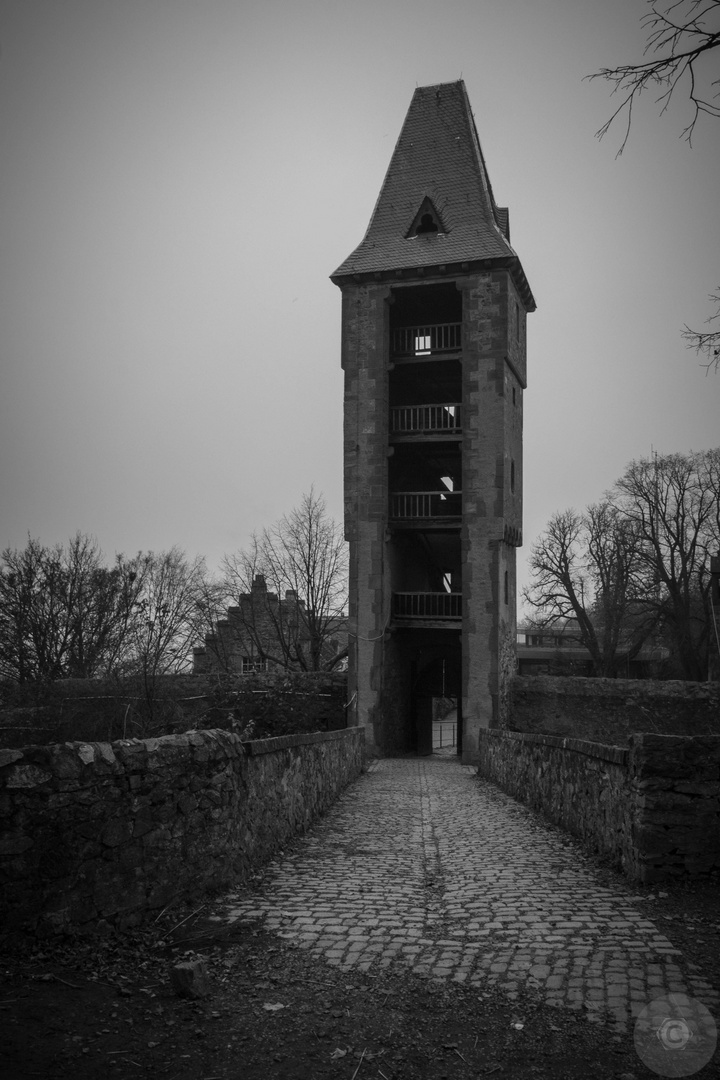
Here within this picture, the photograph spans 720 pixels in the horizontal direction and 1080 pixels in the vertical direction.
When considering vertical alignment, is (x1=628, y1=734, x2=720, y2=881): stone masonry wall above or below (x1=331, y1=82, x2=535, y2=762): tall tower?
below

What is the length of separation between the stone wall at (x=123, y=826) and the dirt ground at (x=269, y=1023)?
0.24m

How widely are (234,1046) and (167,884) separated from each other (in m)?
1.90

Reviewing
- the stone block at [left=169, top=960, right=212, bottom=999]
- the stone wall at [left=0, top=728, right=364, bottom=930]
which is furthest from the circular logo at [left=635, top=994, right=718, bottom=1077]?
the stone wall at [left=0, top=728, right=364, bottom=930]

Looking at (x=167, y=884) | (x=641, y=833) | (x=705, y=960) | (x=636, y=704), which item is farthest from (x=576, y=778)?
(x=636, y=704)

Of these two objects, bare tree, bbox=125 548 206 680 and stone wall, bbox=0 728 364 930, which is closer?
stone wall, bbox=0 728 364 930

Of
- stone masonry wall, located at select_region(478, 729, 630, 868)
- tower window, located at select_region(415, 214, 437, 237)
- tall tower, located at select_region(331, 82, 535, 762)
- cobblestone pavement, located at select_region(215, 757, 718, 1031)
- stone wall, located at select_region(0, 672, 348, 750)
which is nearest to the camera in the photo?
cobblestone pavement, located at select_region(215, 757, 718, 1031)

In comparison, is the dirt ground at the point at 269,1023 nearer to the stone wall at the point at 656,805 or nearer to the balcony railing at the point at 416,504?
the stone wall at the point at 656,805

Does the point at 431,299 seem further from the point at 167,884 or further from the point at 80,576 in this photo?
the point at 167,884

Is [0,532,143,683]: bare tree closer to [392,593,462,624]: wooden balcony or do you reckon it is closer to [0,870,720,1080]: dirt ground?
[392,593,462,624]: wooden balcony

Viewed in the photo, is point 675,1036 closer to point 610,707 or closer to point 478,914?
point 478,914

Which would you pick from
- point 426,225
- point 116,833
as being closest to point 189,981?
point 116,833

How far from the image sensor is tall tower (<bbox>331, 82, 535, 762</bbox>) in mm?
26438

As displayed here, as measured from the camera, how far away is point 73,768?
504 cm

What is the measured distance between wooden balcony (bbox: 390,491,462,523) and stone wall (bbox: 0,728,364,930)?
20.0 m
